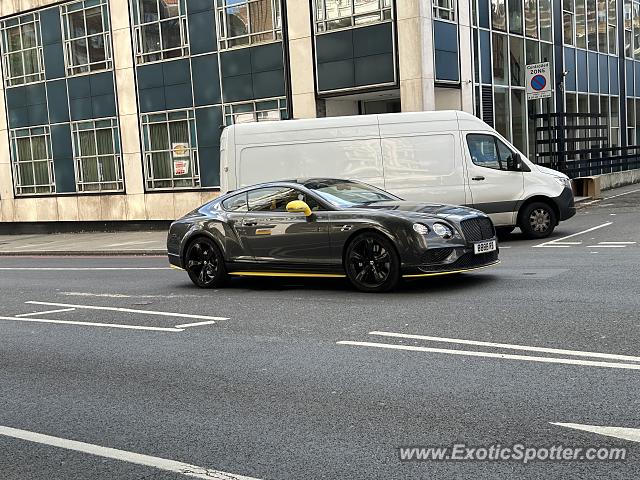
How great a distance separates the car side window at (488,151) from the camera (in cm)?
1527

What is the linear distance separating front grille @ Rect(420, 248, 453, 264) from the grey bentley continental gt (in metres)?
0.01

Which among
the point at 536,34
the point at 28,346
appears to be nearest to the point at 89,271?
the point at 28,346

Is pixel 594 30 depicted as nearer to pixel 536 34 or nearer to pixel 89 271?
pixel 536 34

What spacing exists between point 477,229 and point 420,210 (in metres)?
0.77

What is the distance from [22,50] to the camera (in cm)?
3044

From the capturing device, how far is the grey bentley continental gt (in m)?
9.42

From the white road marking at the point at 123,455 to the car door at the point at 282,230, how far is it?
5.47 m

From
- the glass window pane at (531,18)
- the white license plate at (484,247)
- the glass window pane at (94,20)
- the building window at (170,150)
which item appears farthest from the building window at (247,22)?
the white license plate at (484,247)

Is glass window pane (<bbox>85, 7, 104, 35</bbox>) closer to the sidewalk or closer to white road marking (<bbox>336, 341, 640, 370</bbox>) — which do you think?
the sidewalk

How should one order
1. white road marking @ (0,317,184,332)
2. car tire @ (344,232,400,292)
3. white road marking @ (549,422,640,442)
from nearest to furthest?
1. white road marking @ (549,422,640,442)
2. white road marking @ (0,317,184,332)
3. car tire @ (344,232,400,292)

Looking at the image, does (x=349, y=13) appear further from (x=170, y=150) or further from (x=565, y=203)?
(x=565, y=203)

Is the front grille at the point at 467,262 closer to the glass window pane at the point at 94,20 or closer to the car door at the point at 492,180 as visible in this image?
the car door at the point at 492,180

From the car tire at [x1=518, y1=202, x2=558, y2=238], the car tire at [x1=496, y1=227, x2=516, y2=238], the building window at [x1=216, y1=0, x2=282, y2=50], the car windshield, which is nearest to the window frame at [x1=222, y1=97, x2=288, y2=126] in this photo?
the building window at [x1=216, y1=0, x2=282, y2=50]

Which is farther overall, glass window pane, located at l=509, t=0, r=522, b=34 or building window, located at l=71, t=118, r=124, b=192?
building window, located at l=71, t=118, r=124, b=192
